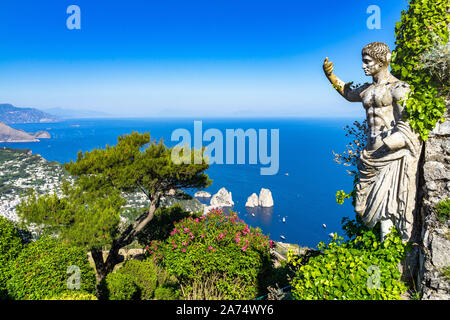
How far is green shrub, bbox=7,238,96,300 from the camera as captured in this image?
14.1 ft

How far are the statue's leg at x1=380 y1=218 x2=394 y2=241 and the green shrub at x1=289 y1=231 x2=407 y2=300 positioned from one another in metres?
0.05

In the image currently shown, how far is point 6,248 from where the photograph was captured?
5.59 metres

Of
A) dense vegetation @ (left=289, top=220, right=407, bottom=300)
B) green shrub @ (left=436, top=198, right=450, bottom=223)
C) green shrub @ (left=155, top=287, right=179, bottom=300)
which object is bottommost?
green shrub @ (left=155, top=287, right=179, bottom=300)

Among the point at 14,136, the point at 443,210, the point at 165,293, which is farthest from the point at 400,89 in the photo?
the point at 14,136

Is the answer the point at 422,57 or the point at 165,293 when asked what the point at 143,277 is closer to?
the point at 165,293

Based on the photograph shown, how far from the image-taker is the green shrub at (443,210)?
9.32ft

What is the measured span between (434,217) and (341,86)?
7.40 ft

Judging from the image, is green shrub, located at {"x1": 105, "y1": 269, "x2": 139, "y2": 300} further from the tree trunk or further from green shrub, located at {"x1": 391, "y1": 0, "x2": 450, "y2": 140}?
green shrub, located at {"x1": 391, "y1": 0, "x2": 450, "y2": 140}

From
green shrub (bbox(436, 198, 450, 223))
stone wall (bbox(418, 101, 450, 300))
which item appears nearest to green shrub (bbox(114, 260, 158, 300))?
stone wall (bbox(418, 101, 450, 300))

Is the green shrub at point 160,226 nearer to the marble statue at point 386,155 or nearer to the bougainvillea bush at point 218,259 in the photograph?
the bougainvillea bush at point 218,259

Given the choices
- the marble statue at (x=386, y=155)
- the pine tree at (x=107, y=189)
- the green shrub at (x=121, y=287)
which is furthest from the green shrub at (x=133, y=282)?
the marble statue at (x=386, y=155)
